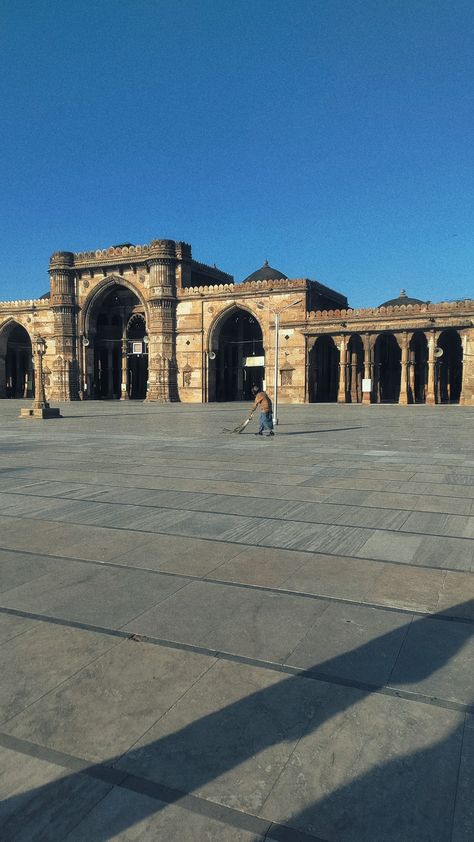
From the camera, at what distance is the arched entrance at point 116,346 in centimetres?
4753

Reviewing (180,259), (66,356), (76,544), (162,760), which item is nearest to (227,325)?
(180,259)

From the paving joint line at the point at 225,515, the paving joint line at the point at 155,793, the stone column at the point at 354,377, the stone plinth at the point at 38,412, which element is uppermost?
the stone column at the point at 354,377

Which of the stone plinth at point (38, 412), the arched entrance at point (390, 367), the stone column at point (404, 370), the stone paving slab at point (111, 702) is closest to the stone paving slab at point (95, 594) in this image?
the stone paving slab at point (111, 702)

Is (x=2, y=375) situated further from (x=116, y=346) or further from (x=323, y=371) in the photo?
(x=323, y=371)

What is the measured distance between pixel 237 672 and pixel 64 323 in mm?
46748

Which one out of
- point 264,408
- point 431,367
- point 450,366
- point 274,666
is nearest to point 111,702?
point 274,666

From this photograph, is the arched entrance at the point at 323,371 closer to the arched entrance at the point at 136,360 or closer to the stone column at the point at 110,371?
the arched entrance at the point at 136,360

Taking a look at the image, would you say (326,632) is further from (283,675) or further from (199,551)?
(199,551)

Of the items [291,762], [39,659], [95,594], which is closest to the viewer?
[291,762]

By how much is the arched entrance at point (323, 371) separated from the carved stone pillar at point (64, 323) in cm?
1950

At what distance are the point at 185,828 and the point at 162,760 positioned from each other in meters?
0.38

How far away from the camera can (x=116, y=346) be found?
52.3 metres

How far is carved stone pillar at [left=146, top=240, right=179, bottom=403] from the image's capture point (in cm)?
4338

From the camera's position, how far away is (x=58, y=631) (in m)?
3.71
